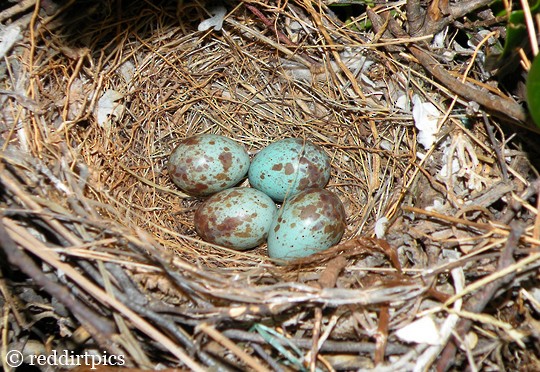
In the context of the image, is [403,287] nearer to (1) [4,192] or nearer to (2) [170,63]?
(1) [4,192]

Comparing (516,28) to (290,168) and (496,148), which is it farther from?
(290,168)

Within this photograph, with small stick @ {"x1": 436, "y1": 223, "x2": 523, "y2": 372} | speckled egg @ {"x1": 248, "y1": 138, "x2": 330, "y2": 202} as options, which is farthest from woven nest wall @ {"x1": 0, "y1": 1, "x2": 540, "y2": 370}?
speckled egg @ {"x1": 248, "y1": 138, "x2": 330, "y2": 202}

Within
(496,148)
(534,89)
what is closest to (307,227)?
(496,148)

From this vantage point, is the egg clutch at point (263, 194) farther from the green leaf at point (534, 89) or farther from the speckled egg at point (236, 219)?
the green leaf at point (534, 89)

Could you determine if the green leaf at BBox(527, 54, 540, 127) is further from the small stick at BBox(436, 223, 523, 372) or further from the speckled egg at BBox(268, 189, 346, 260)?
the speckled egg at BBox(268, 189, 346, 260)

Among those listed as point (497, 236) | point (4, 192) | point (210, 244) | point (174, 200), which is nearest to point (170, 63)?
point (174, 200)

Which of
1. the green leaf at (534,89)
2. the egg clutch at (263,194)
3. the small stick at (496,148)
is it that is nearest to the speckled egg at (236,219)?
the egg clutch at (263,194)
